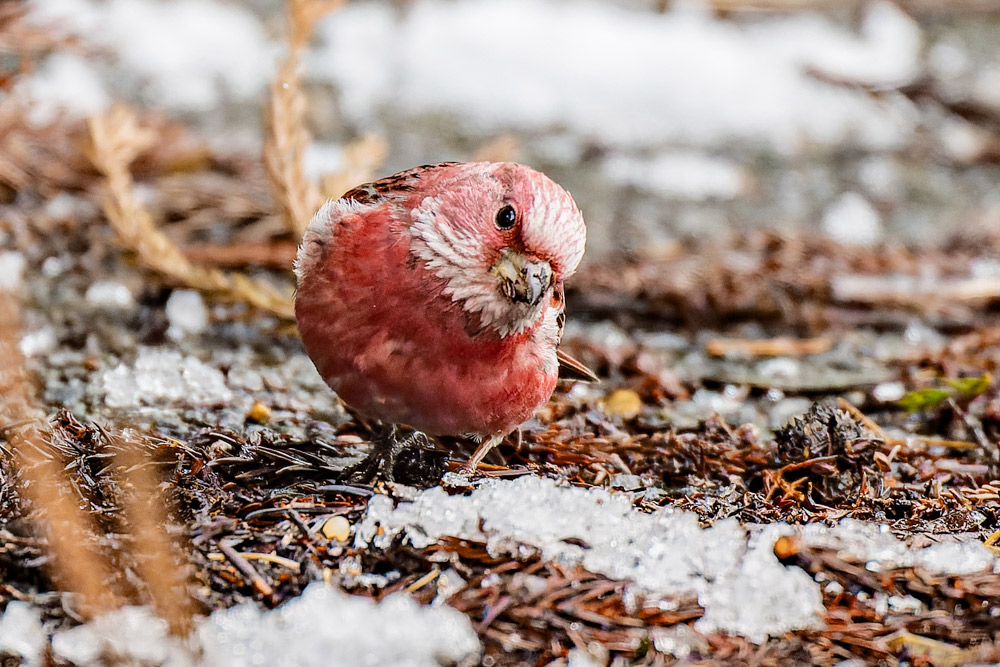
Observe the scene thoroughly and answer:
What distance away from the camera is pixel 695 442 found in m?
3.05

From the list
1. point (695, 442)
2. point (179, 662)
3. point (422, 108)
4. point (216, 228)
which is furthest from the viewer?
point (422, 108)

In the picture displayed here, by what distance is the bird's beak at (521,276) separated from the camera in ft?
8.25

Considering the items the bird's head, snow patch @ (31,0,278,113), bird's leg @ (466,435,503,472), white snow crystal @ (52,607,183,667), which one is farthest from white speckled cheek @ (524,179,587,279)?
snow patch @ (31,0,278,113)

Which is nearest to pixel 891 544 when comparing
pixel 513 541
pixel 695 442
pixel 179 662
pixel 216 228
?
pixel 695 442

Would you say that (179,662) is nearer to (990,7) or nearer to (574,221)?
(574,221)

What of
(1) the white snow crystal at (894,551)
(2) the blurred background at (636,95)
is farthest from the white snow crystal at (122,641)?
(2) the blurred background at (636,95)

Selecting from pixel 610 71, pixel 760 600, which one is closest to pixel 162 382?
pixel 760 600

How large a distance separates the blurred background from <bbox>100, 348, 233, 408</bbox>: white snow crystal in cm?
201

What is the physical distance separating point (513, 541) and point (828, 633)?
2.45 ft

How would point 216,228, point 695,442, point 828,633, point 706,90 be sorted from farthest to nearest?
point 706,90 → point 216,228 → point 695,442 → point 828,633

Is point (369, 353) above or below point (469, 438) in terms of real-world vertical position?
above

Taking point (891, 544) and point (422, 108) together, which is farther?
point (422, 108)

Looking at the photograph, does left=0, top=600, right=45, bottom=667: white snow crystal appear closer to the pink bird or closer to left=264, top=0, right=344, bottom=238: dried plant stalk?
the pink bird

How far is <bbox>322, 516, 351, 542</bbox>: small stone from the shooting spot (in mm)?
2363
